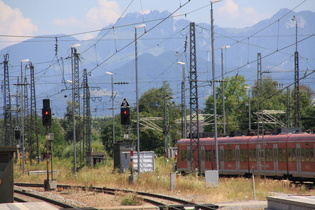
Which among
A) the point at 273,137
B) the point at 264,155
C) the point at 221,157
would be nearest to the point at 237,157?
the point at 221,157

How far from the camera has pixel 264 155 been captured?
38.1m

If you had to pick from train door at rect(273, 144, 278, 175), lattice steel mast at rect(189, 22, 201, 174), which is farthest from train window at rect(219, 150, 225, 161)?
train door at rect(273, 144, 278, 175)

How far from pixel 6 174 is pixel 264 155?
81.4 feet

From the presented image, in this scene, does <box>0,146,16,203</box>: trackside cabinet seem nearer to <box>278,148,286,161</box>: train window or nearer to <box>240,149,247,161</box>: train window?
<box>278,148,286,161</box>: train window

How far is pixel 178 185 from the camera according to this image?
3108 centimetres

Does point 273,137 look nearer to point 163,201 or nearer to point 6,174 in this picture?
point 163,201

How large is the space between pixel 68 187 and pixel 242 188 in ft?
35.8

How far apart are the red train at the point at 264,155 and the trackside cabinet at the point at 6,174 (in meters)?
17.5

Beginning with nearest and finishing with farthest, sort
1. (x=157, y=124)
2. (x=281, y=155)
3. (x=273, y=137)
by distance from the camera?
(x=281, y=155), (x=273, y=137), (x=157, y=124)

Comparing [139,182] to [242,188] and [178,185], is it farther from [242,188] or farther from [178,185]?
[242,188]

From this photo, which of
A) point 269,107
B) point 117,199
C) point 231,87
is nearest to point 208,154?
point 117,199

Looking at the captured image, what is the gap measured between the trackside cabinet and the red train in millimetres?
17530

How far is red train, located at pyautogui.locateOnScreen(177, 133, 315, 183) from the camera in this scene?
34.1m

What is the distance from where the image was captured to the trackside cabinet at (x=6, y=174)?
15672mm
